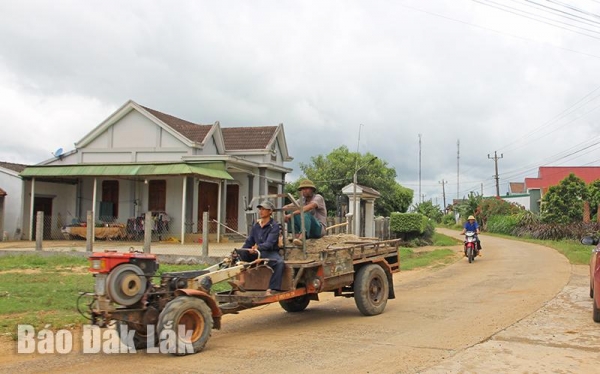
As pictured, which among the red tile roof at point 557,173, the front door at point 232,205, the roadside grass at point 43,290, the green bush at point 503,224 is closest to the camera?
the roadside grass at point 43,290

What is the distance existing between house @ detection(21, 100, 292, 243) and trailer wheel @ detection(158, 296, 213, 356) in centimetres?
1749

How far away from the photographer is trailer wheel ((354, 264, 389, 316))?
368 inches

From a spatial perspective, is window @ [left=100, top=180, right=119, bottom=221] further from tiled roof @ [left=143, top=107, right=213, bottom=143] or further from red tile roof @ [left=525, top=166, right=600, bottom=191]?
red tile roof @ [left=525, top=166, right=600, bottom=191]

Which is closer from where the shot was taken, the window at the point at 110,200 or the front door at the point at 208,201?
the front door at the point at 208,201

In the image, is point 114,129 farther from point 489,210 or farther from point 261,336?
point 489,210

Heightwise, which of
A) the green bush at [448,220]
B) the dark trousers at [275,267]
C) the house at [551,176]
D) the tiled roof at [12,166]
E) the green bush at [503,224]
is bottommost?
the dark trousers at [275,267]

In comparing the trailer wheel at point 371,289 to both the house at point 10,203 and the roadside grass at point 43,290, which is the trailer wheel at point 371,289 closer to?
the roadside grass at point 43,290

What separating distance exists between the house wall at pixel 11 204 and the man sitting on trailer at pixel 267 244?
73.5 ft

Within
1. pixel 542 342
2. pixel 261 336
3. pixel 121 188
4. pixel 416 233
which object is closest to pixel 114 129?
pixel 121 188

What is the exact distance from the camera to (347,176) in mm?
39469

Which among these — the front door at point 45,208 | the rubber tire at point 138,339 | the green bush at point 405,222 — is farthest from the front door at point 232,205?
the rubber tire at point 138,339

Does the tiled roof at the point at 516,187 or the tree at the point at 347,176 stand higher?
the tiled roof at the point at 516,187

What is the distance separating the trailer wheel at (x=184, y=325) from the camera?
261 inches

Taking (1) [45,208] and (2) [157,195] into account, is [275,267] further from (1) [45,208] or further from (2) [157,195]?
(1) [45,208]
